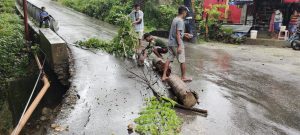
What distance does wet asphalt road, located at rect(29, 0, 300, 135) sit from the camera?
20.2 feet

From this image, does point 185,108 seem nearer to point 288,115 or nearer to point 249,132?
point 249,132

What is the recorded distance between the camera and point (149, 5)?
79.6 ft

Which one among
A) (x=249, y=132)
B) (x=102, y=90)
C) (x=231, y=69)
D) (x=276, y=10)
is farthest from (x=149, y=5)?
(x=249, y=132)

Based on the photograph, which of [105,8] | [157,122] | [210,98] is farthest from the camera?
[105,8]

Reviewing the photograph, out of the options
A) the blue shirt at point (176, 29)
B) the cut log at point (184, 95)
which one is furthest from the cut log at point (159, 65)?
the cut log at point (184, 95)

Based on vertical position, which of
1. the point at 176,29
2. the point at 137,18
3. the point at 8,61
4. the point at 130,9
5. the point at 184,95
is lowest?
the point at 8,61

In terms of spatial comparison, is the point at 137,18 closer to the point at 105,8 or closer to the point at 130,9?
the point at 130,9

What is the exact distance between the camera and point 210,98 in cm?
798

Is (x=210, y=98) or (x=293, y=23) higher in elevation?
(x=293, y=23)

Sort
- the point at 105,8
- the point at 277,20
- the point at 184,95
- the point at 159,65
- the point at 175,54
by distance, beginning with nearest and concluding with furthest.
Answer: the point at 184,95 → the point at 175,54 → the point at 159,65 → the point at 277,20 → the point at 105,8

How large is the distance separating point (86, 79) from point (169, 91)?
2304mm

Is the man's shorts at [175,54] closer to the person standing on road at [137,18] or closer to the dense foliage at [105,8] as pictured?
the person standing on road at [137,18]

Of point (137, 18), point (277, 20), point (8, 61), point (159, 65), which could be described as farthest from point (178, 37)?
Result: point (277, 20)

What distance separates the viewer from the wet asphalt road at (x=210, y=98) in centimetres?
616
